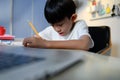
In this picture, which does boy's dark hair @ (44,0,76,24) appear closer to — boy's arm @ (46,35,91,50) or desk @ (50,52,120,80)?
boy's arm @ (46,35,91,50)

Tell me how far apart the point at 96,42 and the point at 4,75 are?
1.31 m

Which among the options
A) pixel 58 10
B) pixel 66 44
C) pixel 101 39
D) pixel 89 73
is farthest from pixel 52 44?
pixel 101 39

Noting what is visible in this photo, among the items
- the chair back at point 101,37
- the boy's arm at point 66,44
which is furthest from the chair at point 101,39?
the boy's arm at point 66,44

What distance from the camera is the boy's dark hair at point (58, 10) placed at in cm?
107

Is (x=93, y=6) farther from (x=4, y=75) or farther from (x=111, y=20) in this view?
(x=4, y=75)

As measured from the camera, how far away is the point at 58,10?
3.48ft

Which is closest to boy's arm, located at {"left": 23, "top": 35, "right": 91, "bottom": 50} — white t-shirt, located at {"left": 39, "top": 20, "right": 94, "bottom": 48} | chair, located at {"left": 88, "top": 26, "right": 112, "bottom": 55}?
white t-shirt, located at {"left": 39, "top": 20, "right": 94, "bottom": 48}

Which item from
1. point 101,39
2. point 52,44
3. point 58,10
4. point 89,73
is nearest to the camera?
point 89,73

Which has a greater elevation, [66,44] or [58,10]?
[58,10]

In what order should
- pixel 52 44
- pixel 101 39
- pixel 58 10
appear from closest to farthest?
pixel 52 44
pixel 58 10
pixel 101 39

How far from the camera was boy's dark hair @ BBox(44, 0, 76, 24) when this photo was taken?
1.07 m

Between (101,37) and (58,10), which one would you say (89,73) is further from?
(101,37)

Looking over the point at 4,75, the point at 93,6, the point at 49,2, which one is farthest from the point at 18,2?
the point at 4,75

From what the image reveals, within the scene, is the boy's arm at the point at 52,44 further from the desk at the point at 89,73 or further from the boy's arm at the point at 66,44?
the desk at the point at 89,73
